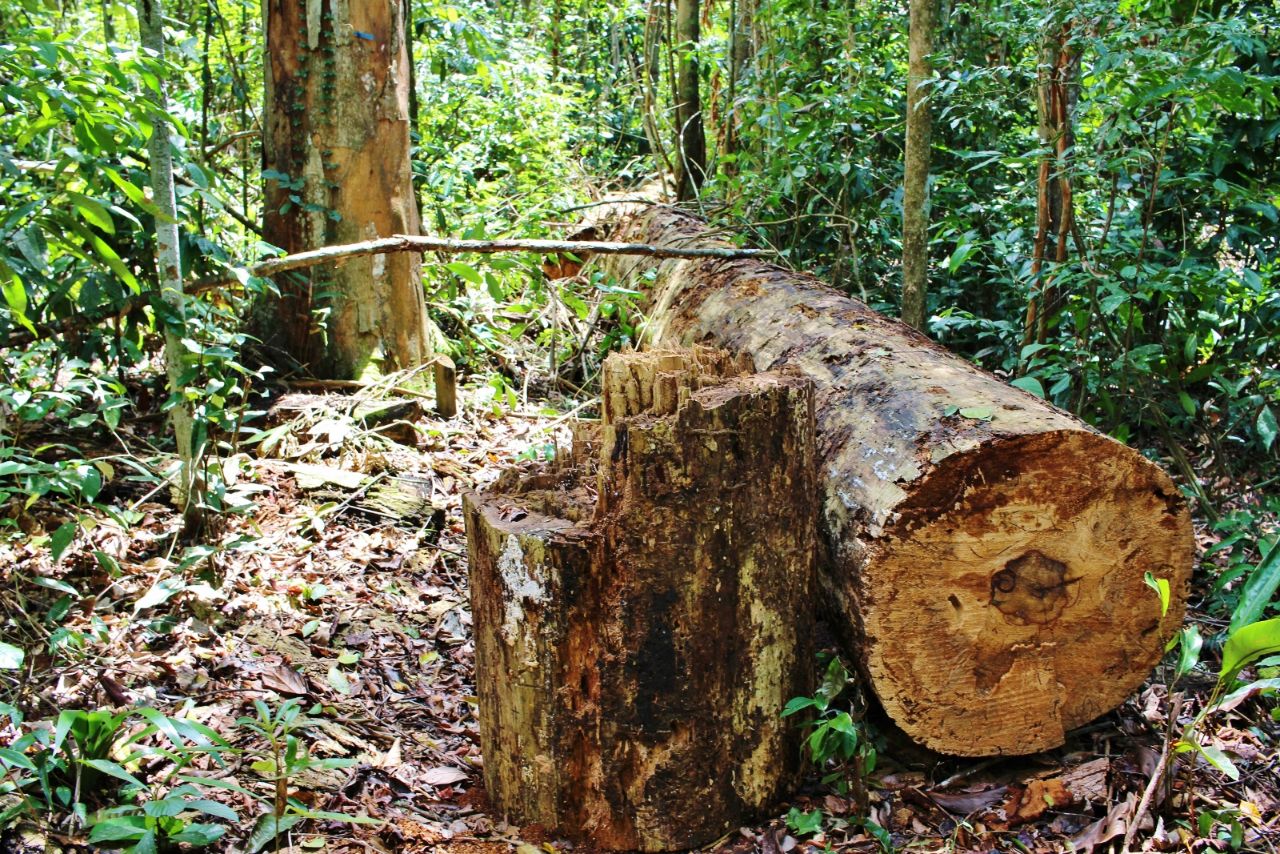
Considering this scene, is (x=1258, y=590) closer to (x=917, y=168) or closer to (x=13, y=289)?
(x=917, y=168)

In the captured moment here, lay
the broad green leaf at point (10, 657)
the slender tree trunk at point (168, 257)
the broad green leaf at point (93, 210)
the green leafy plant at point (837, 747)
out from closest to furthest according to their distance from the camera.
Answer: the broad green leaf at point (10, 657) → the green leafy plant at point (837, 747) → the broad green leaf at point (93, 210) → the slender tree trunk at point (168, 257)

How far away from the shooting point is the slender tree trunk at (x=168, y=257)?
3500 mm

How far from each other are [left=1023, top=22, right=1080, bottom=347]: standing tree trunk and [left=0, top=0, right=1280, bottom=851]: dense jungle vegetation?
0.09 ft

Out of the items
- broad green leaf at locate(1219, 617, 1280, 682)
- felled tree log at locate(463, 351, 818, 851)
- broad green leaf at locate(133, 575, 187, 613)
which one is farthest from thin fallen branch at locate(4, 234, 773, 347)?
broad green leaf at locate(1219, 617, 1280, 682)

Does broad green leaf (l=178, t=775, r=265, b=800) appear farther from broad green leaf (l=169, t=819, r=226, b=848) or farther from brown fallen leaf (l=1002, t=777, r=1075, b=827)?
brown fallen leaf (l=1002, t=777, r=1075, b=827)

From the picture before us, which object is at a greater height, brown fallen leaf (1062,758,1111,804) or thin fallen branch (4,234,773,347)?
thin fallen branch (4,234,773,347)

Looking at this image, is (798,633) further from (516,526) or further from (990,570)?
(516,526)

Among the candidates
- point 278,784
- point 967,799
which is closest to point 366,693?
point 278,784

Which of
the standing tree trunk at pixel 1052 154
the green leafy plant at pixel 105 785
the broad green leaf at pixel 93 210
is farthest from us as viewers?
the standing tree trunk at pixel 1052 154

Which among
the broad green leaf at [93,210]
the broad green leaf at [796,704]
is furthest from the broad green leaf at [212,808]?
the broad green leaf at [93,210]

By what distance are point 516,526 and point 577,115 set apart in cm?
1029

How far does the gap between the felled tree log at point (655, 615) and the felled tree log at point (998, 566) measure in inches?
10.3

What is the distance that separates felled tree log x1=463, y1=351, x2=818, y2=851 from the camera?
2.53 meters

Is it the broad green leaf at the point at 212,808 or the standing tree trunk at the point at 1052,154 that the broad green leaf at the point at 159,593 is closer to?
the broad green leaf at the point at 212,808
